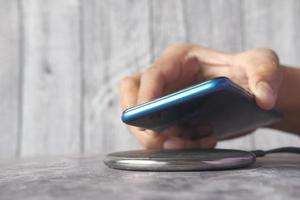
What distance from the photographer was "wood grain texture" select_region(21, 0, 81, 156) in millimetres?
1117

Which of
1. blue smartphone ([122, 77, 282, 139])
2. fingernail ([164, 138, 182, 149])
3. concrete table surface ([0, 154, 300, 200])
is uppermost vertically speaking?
blue smartphone ([122, 77, 282, 139])

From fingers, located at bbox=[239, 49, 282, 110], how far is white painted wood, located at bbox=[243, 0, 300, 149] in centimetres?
42

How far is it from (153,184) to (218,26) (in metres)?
0.86

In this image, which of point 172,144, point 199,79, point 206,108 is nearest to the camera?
point 206,108

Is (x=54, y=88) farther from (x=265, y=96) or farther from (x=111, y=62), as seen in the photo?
(x=265, y=96)

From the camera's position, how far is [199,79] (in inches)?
30.9

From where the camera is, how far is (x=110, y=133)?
1.12m

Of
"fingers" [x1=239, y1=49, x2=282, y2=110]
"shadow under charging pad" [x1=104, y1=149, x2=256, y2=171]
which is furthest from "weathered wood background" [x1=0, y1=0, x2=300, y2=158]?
"shadow under charging pad" [x1=104, y1=149, x2=256, y2=171]

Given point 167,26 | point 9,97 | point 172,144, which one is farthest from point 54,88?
point 172,144

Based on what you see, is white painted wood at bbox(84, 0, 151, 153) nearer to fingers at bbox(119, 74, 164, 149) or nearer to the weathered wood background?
the weathered wood background

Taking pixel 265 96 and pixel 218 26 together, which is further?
pixel 218 26

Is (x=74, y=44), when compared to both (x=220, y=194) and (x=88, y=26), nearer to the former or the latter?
(x=88, y=26)

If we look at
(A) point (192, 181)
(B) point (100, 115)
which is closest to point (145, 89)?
(A) point (192, 181)

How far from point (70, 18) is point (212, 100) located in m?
0.81
